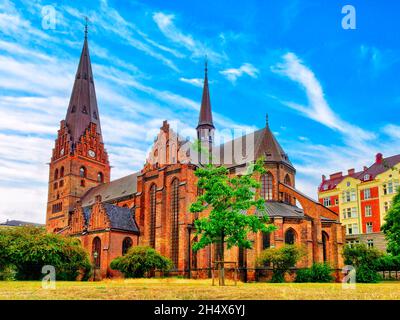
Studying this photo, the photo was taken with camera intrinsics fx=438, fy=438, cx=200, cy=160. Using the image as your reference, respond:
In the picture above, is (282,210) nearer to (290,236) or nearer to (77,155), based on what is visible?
(290,236)

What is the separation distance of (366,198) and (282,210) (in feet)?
79.1

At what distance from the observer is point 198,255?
4641 centimetres

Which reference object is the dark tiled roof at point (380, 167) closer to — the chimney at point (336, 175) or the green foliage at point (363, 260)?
the chimney at point (336, 175)

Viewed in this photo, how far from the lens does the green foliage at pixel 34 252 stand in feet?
119

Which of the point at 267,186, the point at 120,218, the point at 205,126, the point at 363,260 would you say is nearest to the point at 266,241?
the point at 363,260

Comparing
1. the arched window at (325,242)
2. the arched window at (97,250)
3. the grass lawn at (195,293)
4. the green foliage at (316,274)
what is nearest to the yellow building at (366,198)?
the arched window at (325,242)

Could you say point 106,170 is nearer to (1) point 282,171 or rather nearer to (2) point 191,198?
(2) point 191,198

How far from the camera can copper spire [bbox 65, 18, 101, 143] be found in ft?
247

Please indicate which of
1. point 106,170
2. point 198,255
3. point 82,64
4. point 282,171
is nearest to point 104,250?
point 198,255

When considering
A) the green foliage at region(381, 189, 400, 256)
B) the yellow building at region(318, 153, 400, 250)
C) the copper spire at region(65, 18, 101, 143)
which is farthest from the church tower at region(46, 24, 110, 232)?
the green foliage at region(381, 189, 400, 256)

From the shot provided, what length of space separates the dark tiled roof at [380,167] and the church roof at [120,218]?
113ft

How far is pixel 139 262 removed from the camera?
41.0 meters

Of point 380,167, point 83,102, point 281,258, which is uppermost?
point 83,102

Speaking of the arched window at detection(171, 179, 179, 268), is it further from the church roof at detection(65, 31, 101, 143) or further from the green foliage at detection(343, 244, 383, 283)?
the church roof at detection(65, 31, 101, 143)
